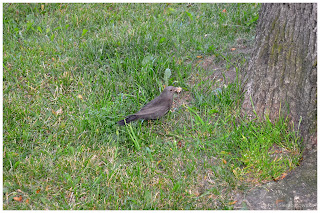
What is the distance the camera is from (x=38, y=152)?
379cm

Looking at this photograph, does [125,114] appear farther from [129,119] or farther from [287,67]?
[287,67]

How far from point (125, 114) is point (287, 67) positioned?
195 centimetres

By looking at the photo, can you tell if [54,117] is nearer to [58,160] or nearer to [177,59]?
[58,160]

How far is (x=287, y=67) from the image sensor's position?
12.3ft

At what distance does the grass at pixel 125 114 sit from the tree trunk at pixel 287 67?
19 cm

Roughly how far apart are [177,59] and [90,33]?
5.53 ft

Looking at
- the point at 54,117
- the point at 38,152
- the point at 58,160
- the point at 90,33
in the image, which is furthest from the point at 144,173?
the point at 90,33

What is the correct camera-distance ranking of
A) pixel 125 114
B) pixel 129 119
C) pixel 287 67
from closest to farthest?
pixel 287 67 < pixel 129 119 < pixel 125 114

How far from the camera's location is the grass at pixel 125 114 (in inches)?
133

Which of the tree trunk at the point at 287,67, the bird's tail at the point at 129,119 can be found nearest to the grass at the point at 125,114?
the bird's tail at the point at 129,119

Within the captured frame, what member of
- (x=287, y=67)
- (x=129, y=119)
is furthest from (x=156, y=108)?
(x=287, y=67)

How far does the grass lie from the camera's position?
3375 millimetres

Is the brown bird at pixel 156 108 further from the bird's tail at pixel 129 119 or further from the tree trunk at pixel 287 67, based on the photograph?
the tree trunk at pixel 287 67

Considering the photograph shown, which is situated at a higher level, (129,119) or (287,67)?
(287,67)
